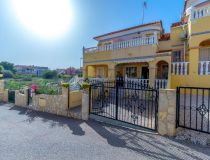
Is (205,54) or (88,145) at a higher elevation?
(205,54)

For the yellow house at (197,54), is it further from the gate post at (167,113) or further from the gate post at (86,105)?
the gate post at (86,105)

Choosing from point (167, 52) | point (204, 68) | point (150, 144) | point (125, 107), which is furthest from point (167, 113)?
point (167, 52)

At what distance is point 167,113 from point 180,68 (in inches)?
297

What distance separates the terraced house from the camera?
1103 cm

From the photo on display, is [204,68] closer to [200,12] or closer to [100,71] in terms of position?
[200,12]

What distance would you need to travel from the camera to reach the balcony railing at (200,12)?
10.6 meters

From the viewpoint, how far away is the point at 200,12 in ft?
36.1

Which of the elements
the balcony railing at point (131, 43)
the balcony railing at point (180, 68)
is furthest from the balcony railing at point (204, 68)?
the balcony railing at point (131, 43)

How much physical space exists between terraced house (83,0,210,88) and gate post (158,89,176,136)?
5.89 meters

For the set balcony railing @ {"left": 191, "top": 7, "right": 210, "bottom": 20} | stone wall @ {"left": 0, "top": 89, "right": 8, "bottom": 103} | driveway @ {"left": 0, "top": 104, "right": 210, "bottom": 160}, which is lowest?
driveway @ {"left": 0, "top": 104, "right": 210, "bottom": 160}

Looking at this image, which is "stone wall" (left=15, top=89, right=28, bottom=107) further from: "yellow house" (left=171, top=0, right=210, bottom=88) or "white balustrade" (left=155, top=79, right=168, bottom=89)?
"yellow house" (left=171, top=0, right=210, bottom=88)

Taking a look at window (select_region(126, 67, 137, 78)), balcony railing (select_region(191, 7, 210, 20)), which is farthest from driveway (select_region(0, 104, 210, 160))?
window (select_region(126, 67, 137, 78))

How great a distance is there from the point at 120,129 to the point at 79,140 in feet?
5.88

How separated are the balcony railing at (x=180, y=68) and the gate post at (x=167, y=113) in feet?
23.1
